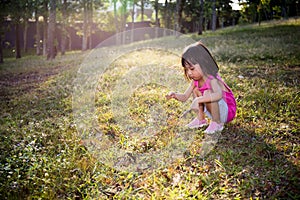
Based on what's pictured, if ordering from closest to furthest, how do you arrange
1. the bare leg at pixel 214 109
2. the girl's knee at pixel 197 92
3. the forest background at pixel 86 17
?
the bare leg at pixel 214 109 → the girl's knee at pixel 197 92 → the forest background at pixel 86 17

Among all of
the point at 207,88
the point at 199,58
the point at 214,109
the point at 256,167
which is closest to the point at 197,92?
the point at 207,88

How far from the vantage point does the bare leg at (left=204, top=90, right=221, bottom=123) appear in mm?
4215

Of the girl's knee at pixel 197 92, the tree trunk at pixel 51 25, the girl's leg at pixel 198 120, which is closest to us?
the girl's knee at pixel 197 92

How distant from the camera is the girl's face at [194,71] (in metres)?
4.15

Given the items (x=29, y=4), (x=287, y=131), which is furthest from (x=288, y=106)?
(x=29, y=4)

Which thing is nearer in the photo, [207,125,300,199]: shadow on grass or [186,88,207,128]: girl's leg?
[207,125,300,199]: shadow on grass

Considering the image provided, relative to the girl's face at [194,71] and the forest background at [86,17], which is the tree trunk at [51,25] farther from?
the girl's face at [194,71]

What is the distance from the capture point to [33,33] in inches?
1805

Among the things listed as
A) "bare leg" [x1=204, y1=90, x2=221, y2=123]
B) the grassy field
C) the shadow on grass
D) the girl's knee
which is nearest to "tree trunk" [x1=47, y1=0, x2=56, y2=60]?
the grassy field

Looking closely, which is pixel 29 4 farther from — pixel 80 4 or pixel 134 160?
pixel 134 160

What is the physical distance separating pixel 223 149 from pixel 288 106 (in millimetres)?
1919

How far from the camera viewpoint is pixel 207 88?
428cm

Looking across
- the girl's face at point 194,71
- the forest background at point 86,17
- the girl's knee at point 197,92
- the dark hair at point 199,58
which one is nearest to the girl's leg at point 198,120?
the girl's knee at point 197,92

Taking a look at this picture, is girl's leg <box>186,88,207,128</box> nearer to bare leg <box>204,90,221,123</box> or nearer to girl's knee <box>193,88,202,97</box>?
girl's knee <box>193,88,202,97</box>
